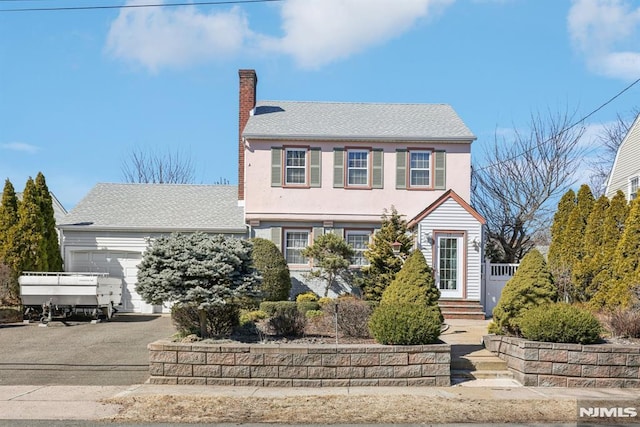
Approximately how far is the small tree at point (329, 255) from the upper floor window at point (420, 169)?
3.19 m

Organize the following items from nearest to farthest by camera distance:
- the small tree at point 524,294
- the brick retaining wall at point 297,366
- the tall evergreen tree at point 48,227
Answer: the brick retaining wall at point 297,366 < the small tree at point 524,294 < the tall evergreen tree at point 48,227

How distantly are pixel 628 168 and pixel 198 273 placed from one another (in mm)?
20251

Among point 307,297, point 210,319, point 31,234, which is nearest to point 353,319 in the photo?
point 210,319

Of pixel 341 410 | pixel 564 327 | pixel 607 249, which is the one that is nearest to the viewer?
pixel 341 410

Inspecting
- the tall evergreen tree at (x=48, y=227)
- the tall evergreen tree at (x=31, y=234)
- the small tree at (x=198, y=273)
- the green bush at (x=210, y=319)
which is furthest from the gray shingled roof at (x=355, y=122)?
the small tree at (x=198, y=273)

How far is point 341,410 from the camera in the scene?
9.33 m

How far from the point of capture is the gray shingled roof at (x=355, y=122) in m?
23.5

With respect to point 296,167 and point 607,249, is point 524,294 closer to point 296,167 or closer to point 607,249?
point 607,249

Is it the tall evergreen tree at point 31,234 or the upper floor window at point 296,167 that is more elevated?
Result: the upper floor window at point 296,167

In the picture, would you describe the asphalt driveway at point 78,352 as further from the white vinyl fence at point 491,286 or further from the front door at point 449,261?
the white vinyl fence at point 491,286

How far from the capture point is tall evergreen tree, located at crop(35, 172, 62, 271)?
72.7 feet

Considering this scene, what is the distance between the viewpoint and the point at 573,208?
22266mm

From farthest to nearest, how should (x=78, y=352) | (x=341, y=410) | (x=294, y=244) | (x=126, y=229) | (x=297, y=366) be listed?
1. (x=294, y=244)
2. (x=126, y=229)
3. (x=78, y=352)
4. (x=297, y=366)
5. (x=341, y=410)

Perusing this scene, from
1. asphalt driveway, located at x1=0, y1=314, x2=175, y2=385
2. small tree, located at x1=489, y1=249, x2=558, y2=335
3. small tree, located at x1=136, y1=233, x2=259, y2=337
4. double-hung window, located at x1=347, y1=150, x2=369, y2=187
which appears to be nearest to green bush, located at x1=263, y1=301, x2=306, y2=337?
small tree, located at x1=136, y1=233, x2=259, y2=337
